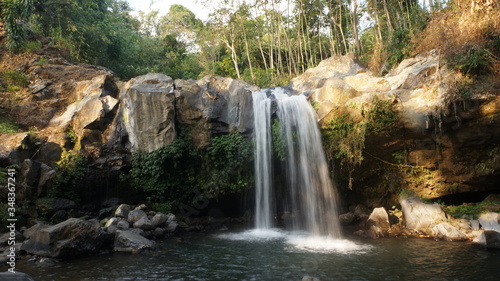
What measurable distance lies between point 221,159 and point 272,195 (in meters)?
2.51

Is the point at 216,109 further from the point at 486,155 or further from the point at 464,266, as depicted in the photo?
the point at 486,155

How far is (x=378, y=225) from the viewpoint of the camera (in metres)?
10.3

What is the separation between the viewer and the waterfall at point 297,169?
11.9 meters

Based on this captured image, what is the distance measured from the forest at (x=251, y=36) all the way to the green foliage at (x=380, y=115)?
262 cm

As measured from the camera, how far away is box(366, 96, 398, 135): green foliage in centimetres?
1116

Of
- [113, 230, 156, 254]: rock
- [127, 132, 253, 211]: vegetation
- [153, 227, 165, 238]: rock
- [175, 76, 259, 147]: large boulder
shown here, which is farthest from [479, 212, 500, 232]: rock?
[153, 227, 165, 238]: rock

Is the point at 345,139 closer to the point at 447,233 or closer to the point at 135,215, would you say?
the point at 447,233

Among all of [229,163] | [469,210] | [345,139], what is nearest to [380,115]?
[345,139]

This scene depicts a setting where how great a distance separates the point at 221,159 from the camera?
490 inches

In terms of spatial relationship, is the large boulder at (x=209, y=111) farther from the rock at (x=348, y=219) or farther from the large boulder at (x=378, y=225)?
the large boulder at (x=378, y=225)

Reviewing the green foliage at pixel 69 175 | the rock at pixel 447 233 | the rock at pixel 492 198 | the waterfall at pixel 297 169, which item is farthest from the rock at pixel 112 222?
the rock at pixel 492 198

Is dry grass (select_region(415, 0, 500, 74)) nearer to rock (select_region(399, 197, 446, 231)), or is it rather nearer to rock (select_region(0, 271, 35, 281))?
rock (select_region(399, 197, 446, 231))

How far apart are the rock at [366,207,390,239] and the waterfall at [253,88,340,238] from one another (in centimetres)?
138

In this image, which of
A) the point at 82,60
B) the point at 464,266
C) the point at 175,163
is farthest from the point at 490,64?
the point at 82,60
